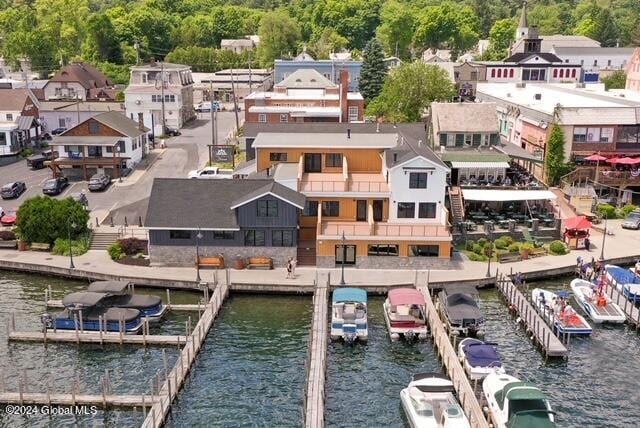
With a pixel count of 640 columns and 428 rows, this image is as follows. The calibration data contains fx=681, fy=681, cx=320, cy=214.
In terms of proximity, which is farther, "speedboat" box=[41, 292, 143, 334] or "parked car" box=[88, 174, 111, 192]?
"parked car" box=[88, 174, 111, 192]

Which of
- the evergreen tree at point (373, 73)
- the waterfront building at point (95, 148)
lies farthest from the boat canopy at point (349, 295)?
the evergreen tree at point (373, 73)

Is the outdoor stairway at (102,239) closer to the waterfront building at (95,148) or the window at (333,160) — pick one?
the window at (333,160)

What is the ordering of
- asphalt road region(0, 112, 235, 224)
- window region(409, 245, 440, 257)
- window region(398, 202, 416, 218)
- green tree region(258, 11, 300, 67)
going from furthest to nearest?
green tree region(258, 11, 300, 67) < asphalt road region(0, 112, 235, 224) < window region(398, 202, 416, 218) < window region(409, 245, 440, 257)

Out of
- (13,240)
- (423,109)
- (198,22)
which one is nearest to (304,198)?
(13,240)

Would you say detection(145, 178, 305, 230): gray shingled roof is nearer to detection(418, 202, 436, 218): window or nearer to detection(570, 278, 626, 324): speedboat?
detection(418, 202, 436, 218): window

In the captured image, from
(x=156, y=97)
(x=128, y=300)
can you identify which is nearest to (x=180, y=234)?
(x=128, y=300)

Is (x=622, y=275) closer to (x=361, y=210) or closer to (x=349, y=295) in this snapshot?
(x=361, y=210)

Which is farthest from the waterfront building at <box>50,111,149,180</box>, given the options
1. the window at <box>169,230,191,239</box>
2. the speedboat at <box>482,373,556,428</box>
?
the speedboat at <box>482,373,556,428</box>

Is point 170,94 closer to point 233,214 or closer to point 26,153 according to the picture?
point 26,153
